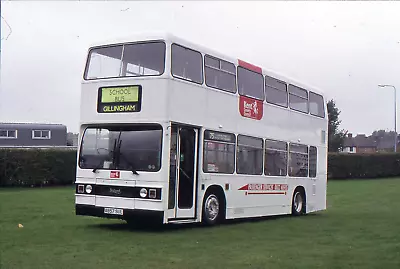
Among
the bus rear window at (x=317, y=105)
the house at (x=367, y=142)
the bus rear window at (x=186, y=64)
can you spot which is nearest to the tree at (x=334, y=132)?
the house at (x=367, y=142)

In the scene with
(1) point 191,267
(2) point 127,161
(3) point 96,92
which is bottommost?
(1) point 191,267

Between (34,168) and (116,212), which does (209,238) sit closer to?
(116,212)

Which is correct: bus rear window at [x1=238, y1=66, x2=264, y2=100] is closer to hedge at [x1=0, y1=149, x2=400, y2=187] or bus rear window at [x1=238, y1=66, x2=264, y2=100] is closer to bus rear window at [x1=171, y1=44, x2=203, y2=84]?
bus rear window at [x1=171, y1=44, x2=203, y2=84]

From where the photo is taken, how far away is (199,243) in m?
11.3

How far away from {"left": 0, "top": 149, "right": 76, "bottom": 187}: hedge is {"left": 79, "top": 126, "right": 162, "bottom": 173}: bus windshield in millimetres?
21973

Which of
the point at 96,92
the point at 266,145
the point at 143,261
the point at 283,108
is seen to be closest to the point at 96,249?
the point at 143,261

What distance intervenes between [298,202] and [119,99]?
29.7 feet

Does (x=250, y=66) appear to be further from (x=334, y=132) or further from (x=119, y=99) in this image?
(x=334, y=132)

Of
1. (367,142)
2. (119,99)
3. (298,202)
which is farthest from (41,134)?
(367,142)

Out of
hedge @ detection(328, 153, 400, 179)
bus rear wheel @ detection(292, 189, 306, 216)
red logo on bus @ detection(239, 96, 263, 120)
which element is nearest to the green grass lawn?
bus rear wheel @ detection(292, 189, 306, 216)

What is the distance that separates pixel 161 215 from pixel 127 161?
1.50 metres

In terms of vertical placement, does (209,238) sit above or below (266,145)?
below

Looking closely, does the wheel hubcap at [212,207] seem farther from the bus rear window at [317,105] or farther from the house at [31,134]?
the house at [31,134]

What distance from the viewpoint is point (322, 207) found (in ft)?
70.8
